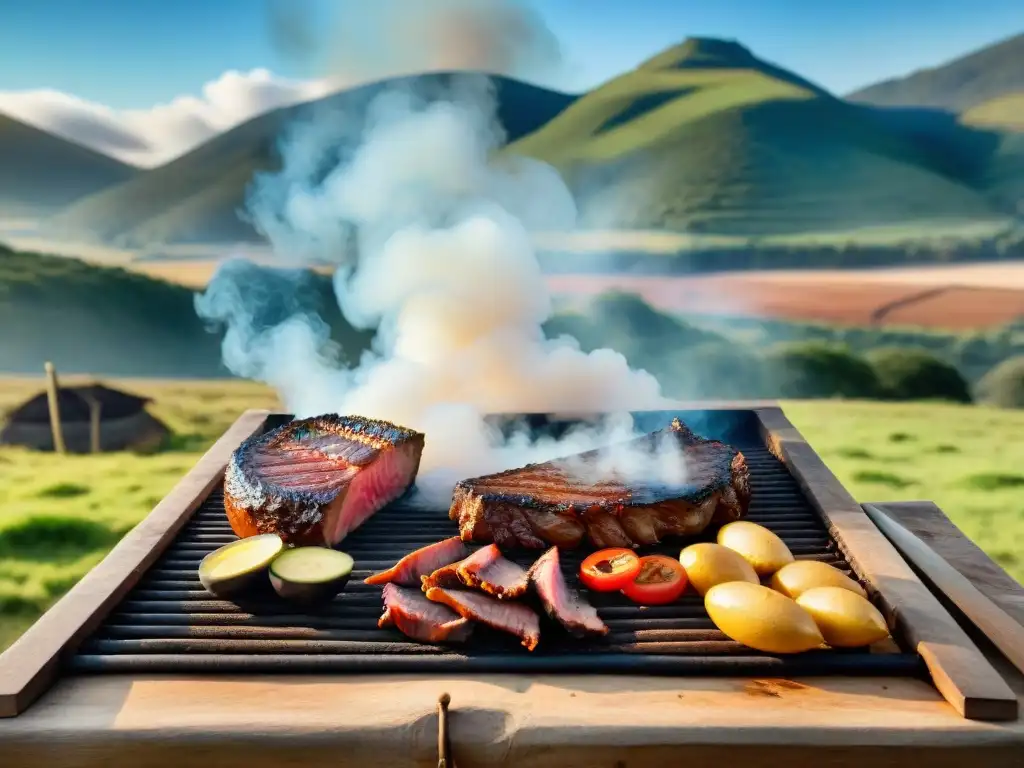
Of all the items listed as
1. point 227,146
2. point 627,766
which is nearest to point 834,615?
point 627,766

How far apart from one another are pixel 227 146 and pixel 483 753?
927 cm

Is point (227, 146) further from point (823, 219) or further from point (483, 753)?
point (483, 753)

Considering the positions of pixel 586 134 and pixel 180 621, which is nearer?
pixel 180 621

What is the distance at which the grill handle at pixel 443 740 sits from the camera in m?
2.47

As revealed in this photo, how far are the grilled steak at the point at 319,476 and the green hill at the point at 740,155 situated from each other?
6.53m

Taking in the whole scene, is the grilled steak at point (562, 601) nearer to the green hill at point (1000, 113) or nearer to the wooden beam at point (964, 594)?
the wooden beam at point (964, 594)

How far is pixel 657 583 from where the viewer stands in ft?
10.7

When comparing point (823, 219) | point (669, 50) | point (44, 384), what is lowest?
point (44, 384)

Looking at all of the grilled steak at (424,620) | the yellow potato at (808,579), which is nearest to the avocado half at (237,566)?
the grilled steak at (424,620)

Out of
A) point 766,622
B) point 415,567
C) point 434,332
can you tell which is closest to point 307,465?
point 415,567

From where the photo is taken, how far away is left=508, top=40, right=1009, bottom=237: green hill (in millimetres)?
10102

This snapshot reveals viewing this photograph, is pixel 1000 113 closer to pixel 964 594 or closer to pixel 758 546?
pixel 964 594

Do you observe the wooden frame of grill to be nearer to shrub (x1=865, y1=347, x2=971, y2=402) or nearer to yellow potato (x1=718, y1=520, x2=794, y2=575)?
yellow potato (x1=718, y1=520, x2=794, y2=575)

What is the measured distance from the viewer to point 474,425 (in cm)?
509
